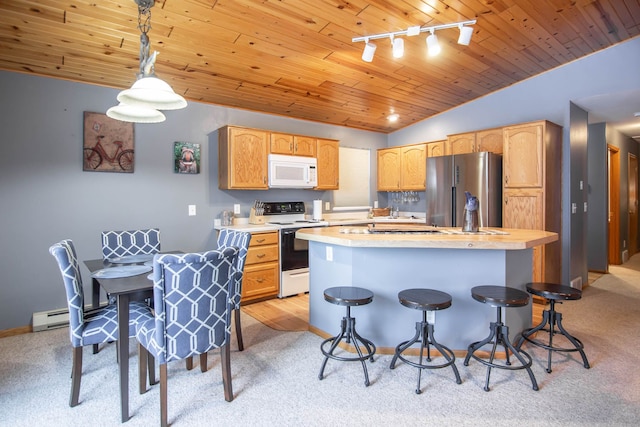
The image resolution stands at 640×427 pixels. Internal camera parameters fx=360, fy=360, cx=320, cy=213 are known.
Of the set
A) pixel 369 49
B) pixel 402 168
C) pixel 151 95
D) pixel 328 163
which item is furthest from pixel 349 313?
pixel 402 168

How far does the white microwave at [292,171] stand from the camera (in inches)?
178

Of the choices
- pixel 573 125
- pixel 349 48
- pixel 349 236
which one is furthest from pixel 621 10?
pixel 349 236

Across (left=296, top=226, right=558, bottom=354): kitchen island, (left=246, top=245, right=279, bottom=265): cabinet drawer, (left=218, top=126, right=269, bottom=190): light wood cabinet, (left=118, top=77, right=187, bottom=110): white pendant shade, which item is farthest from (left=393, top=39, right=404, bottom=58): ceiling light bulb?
(left=246, top=245, right=279, bottom=265): cabinet drawer

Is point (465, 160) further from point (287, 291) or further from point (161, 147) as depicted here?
point (161, 147)

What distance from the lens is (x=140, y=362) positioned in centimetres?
218

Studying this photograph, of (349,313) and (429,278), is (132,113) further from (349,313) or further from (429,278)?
(429,278)

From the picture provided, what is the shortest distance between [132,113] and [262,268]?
2.32 m

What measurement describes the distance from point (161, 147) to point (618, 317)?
5071 millimetres

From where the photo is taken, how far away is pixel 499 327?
8.00 ft

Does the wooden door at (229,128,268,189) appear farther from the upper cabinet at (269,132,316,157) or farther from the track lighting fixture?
the track lighting fixture

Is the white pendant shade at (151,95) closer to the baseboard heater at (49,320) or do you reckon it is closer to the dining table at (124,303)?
the dining table at (124,303)

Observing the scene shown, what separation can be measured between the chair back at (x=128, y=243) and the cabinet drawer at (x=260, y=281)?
1.11 m

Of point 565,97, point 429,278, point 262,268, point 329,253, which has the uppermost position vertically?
point 565,97

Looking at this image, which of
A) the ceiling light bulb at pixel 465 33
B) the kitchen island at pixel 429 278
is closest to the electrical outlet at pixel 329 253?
the kitchen island at pixel 429 278
